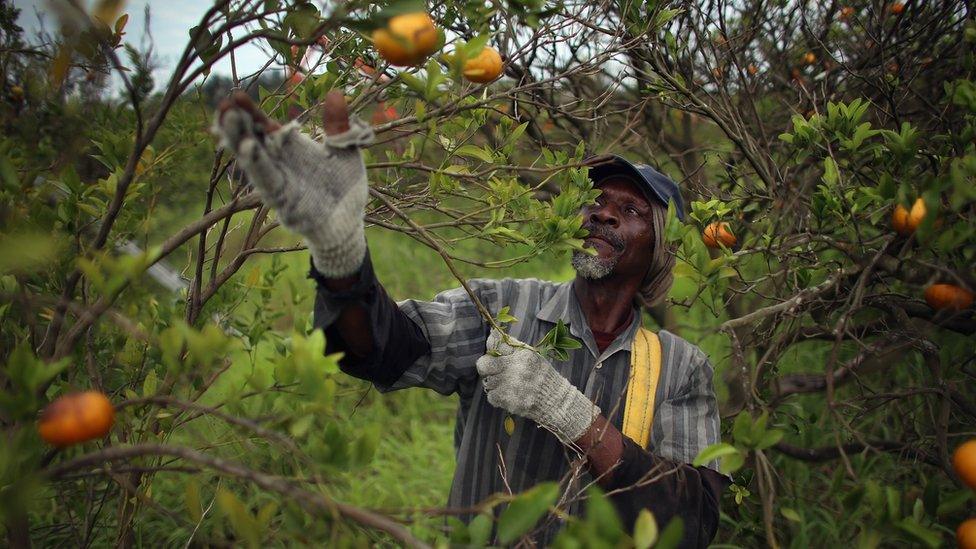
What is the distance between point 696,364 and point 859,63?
4.54 ft

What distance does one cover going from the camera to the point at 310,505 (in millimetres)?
829

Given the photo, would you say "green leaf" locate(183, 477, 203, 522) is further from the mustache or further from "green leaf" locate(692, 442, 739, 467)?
the mustache

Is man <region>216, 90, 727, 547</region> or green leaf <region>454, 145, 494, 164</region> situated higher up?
green leaf <region>454, 145, 494, 164</region>

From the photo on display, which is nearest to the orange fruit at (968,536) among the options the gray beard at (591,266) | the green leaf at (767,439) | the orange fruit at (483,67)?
the green leaf at (767,439)

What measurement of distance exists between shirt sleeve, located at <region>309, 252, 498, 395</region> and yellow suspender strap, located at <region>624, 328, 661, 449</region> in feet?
1.34

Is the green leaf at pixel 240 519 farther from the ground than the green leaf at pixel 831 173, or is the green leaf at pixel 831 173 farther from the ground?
the green leaf at pixel 831 173

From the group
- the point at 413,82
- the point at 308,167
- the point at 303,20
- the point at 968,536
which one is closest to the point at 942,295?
the point at 968,536

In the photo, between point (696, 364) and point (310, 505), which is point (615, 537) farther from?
point (696, 364)

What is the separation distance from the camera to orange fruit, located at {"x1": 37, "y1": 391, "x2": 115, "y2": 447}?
88 centimetres

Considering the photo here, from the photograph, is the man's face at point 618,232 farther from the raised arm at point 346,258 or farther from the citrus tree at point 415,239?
the raised arm at point 346,258

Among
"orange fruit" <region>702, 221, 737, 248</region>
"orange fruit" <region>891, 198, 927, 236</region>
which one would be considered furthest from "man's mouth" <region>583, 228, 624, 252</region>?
"orange fruit" <region>891, 198, 927, 236</region>

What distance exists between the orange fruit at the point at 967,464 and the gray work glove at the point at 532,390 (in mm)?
726

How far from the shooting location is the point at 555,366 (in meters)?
1.84

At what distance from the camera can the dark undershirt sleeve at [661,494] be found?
1555mm
